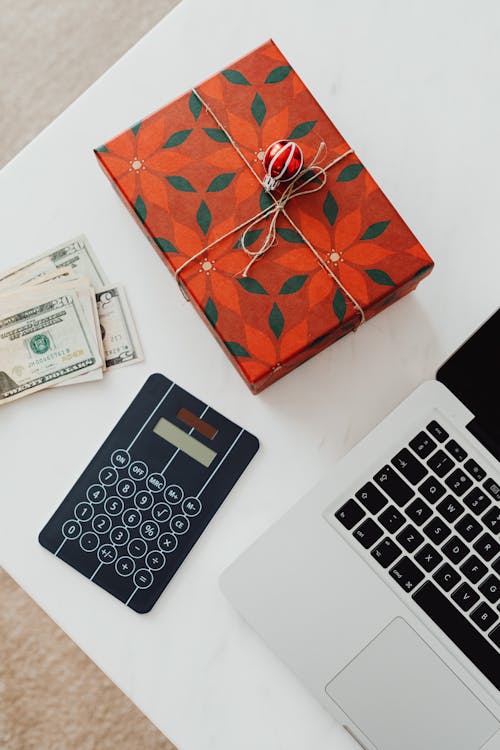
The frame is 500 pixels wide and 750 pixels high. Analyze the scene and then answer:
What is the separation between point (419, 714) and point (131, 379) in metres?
0.44

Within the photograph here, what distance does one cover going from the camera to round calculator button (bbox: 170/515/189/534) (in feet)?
2.39

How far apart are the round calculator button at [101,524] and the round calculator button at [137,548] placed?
0.03m

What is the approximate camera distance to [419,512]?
671 millimetres

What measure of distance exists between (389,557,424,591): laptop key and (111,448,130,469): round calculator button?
11.6 inches

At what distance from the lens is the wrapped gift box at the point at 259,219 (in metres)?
0.67

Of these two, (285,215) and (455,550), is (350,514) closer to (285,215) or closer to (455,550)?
(455,550)

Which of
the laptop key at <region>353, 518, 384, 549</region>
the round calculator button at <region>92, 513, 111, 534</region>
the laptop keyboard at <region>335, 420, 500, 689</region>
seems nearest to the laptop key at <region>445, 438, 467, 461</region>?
the laptop keyboard at <region>335, 420, 500, 689</region>

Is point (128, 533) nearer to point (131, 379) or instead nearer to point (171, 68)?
point (131, 379)

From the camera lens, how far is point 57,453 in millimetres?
746

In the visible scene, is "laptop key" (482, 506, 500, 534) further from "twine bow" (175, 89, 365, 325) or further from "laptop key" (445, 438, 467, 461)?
"twine bow" (175, 89, 365, 325)

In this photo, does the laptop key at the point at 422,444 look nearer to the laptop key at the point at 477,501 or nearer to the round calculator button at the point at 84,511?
the laptop key at the point at 477,501

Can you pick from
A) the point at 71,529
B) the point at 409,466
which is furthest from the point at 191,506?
the point at 409,466

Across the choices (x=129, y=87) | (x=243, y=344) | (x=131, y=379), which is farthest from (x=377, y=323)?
(x=129, y=87)

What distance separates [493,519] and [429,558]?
0.07 meters
